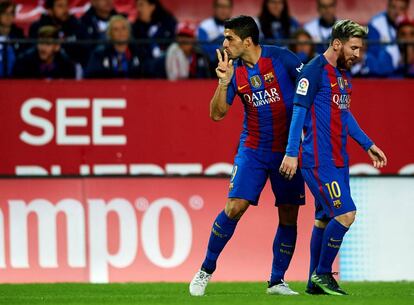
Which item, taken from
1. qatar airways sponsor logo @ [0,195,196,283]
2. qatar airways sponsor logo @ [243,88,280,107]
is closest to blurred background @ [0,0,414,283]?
qatar airways sponsor logo @ [0,195,196,283]

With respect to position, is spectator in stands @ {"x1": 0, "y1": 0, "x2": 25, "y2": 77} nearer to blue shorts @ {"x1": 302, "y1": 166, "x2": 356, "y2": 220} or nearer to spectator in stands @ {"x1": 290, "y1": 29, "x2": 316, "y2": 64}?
spectator in stands @ {"x1": 290, "y1": 29, "x2": 316, "y2": 64}

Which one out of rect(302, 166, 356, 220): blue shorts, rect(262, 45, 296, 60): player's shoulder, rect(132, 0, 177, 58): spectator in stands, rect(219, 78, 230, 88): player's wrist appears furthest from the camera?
rect(132, 0, 177, 58): spectator in stands

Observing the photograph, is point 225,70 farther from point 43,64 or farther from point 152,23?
point 152,23

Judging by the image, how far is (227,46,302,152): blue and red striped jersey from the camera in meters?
11.0

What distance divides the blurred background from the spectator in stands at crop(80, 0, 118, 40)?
0.06 ft

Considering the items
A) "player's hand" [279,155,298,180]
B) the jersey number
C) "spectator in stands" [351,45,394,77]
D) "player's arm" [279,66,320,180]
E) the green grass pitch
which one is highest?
"spectator in stands" [351,45,394,77]

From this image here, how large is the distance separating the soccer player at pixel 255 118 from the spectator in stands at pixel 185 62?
4.47 metres

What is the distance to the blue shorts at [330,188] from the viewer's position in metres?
10.5

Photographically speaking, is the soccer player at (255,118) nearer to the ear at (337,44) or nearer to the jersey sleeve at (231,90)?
the jersey sleeve at (231,90)

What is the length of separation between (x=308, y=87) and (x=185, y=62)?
17.4ft

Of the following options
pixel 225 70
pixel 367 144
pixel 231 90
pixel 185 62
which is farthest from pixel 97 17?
pixel 367 144

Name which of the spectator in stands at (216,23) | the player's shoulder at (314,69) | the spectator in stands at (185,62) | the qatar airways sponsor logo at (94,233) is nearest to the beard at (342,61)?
the player's shoulder at (314,69)

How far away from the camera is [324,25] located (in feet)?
55.2

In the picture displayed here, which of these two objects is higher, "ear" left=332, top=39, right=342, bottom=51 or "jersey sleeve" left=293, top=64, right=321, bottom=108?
"ear" left=332, top=39, right=342, bottom=51
